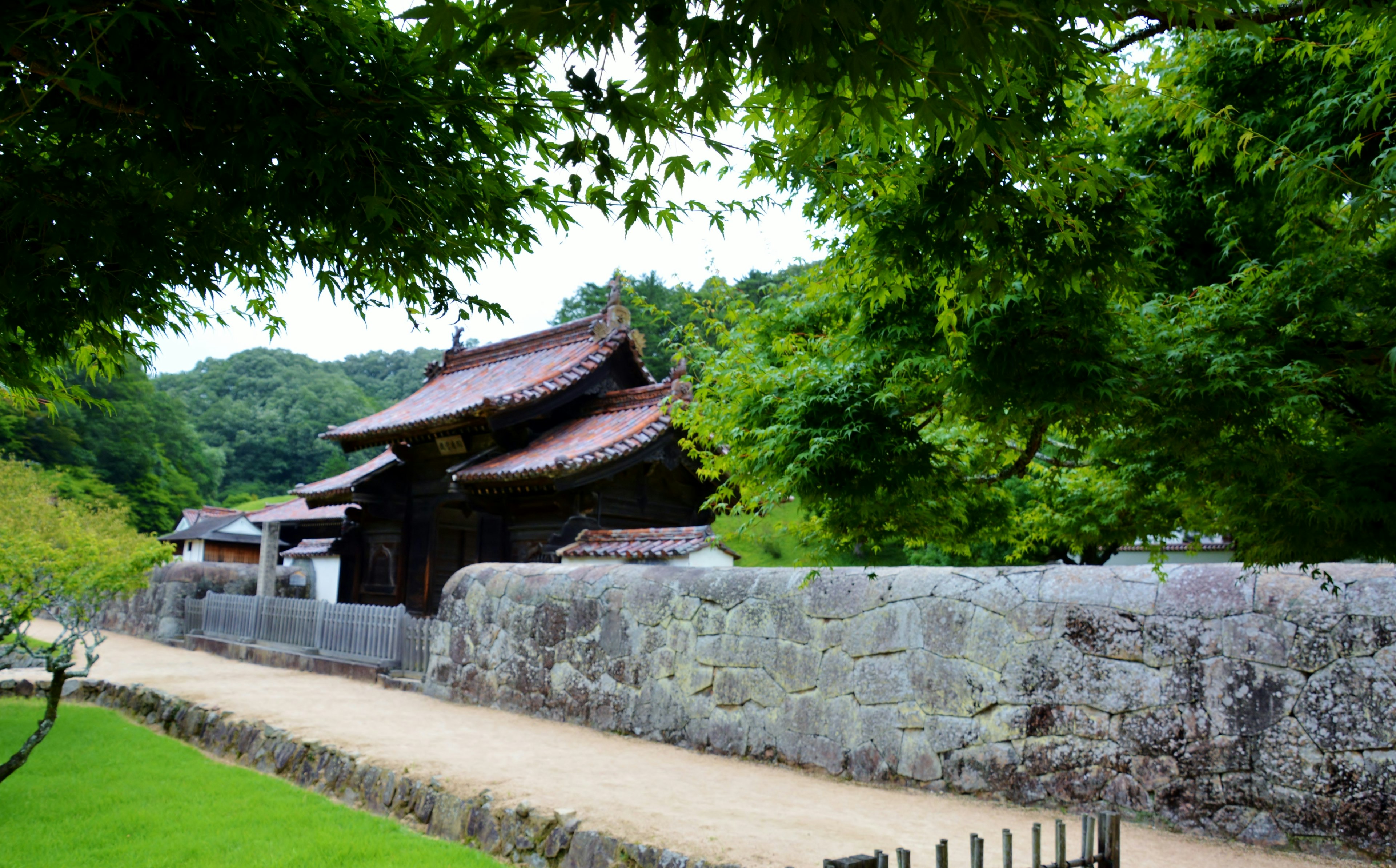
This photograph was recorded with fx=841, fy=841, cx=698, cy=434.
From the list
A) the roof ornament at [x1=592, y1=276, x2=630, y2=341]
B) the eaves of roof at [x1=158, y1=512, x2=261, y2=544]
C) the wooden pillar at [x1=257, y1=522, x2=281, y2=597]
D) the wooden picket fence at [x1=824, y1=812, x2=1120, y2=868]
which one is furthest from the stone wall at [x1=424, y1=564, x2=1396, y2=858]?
the eaves of roof at [x1=158, y1=512, x2=261, y2=544]

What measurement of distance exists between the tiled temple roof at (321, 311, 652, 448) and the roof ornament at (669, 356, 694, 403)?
234 centimetres

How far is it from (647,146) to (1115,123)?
336 centimetres

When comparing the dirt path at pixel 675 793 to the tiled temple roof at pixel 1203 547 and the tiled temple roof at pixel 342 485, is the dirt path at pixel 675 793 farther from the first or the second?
the tiled temple roof at pixel 1203 547

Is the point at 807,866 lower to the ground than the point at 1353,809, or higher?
lower

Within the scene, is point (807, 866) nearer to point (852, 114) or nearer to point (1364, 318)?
point (1364, 318)

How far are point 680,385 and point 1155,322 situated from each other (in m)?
8.32

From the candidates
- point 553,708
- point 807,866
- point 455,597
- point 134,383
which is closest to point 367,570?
point 455,597

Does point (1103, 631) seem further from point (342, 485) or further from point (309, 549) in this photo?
point (309, 549)

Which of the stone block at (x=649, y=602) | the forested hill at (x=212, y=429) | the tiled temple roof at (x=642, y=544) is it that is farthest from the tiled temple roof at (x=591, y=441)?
the forested hill at (x=212, y=429)

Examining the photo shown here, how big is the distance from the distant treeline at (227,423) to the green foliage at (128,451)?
0.06 m

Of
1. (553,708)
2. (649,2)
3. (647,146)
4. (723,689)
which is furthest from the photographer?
(553,708)

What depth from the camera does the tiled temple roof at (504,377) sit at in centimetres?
1403

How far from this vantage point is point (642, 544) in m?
11.9

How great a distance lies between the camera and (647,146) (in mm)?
2586
